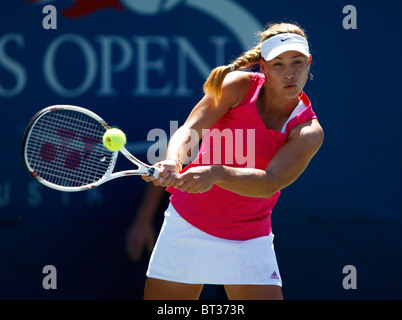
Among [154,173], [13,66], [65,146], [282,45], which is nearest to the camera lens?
[154,173]

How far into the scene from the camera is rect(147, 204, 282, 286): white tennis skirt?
2.51 metres

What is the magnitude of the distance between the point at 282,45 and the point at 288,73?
11cm

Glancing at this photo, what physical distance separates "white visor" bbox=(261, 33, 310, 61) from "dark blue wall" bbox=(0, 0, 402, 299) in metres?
0.81

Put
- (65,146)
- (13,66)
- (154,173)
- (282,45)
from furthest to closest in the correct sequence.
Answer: (13,66) < (65,146) < (282,45) < (154,173)

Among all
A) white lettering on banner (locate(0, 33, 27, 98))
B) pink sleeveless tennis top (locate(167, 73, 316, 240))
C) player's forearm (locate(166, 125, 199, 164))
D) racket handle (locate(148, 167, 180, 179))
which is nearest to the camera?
racket handle (locate(148, 167, 180, 179))

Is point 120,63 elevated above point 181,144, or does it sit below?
above

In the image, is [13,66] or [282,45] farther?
[13,66]

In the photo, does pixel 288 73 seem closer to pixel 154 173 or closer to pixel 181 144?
pixel 181 144

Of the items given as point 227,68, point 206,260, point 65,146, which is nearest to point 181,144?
point 227,68

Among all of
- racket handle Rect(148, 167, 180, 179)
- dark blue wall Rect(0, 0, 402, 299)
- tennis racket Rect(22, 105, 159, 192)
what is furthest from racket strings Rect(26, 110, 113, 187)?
racket handle Rect(148, 167, 180, 179)

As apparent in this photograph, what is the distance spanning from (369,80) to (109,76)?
51.4 inches

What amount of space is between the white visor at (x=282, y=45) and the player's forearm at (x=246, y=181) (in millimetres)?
446

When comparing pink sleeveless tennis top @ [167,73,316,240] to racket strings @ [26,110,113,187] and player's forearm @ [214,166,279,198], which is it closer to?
player's forearm @ [214,166,279,198]

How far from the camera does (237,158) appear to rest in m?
2.52
